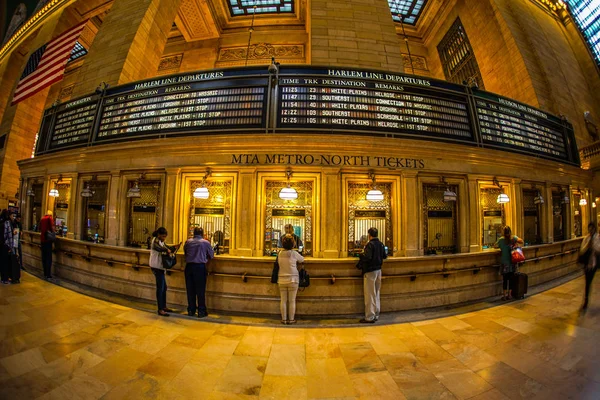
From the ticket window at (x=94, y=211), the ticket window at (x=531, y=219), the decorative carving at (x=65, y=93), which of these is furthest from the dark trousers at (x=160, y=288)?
the decorative carving at (x=65, y=93)

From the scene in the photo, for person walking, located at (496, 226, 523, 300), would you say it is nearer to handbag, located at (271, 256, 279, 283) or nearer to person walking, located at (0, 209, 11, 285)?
handbag, located at (271, 256, 279, 283)

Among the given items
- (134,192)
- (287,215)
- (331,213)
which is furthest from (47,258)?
(331,213)

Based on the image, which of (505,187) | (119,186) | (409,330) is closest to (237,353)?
(409,330)

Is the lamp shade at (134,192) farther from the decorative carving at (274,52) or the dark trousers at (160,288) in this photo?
the decorative carving at (274,52)

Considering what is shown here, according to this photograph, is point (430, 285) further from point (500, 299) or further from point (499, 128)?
point (499, 128)

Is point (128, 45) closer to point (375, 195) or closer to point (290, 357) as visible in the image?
point (375, 195)

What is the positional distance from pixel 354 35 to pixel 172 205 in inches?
317

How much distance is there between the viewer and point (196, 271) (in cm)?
459

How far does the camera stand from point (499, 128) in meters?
7.16

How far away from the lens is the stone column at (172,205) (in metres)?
5.82

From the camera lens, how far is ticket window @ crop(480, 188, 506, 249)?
700cm

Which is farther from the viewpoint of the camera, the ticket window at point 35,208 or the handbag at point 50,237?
the ticket window at point 35,208

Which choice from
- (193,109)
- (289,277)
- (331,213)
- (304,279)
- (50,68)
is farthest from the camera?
(50,68)

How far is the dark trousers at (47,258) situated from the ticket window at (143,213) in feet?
7.73
